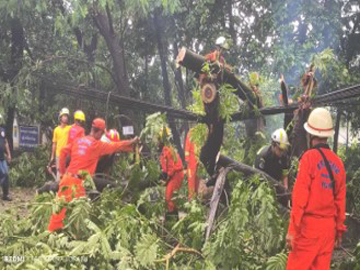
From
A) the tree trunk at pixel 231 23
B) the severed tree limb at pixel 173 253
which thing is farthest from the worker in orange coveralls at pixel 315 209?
the tree trunk at pixel 231 23

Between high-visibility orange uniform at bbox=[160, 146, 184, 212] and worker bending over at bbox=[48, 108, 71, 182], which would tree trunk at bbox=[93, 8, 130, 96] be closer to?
worker bending over at bbox=[48, 108, 71, 182]

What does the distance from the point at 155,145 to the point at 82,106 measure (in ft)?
23.3

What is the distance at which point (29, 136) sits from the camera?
41.2 feet

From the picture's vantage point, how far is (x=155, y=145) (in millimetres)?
5352

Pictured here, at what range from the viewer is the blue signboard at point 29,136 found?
12.5m

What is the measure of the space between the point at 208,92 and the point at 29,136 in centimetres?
798

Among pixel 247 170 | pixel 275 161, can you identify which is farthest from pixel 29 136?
pixel 247 170

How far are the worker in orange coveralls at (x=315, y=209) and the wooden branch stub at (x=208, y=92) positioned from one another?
202cm

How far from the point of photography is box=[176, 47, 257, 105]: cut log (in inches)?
232

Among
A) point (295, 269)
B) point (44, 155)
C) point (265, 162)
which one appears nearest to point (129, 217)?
point (295, 269)

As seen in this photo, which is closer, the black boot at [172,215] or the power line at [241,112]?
the black boot at [172,215]

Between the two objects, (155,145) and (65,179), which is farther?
(65,179)

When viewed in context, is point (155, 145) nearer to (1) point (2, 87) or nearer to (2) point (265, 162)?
(2) point (265, 162)

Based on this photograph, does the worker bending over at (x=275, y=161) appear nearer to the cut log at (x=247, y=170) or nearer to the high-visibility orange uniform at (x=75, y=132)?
the cut log at (x=247, y=170)
